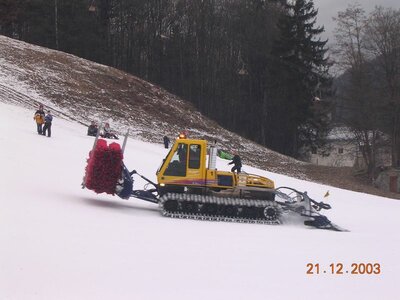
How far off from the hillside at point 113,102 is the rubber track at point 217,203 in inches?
797

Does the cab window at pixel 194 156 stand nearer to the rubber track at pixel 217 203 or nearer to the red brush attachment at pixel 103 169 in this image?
the rubber track at pixel 217 203

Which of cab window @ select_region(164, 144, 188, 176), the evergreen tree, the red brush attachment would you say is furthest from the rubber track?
the evergreen tree

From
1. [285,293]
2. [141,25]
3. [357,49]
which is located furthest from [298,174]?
[141,25]

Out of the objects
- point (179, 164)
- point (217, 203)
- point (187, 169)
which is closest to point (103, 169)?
point (179, 164)

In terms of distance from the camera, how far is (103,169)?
1215 cm

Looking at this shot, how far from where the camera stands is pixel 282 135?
57688 mm

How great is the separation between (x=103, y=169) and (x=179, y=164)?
1.99 metres

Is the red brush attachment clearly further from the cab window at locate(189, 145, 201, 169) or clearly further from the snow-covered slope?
the cab window at locate(189, 145, 201, 169)

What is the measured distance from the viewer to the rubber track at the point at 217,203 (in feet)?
40.2

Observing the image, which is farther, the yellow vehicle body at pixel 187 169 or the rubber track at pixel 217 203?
the yellow vehicle body at pixel 187 169

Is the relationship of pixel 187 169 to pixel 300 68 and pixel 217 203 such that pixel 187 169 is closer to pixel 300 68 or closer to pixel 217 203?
pixel 217 203

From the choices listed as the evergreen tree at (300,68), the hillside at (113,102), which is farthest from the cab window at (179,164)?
the evergreen tree at (300,68)

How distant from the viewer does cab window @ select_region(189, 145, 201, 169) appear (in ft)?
41.8

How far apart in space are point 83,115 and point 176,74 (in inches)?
1235
